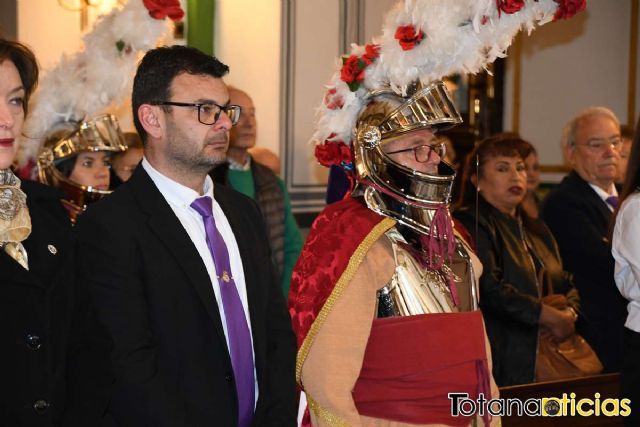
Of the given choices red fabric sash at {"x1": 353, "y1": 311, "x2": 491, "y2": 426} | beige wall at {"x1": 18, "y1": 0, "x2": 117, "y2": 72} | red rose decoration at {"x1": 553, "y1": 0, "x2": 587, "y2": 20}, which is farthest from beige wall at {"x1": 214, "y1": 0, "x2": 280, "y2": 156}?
red fabric sash at {"x1": 353, "y1": 311, "x2": 491, "y2": 426}

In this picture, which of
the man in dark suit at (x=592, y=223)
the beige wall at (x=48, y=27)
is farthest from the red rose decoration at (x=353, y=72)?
the beige wall at (x=48, y=27)

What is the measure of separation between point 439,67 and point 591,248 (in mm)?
1831

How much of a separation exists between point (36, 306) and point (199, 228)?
1.86 feet

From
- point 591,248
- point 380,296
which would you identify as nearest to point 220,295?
point 380,296

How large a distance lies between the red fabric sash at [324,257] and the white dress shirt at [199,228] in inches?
14.0

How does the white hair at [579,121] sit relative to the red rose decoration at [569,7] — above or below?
below

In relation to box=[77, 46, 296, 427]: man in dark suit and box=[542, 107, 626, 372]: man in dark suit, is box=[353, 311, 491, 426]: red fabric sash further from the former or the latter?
box=[542, 107, 626, 372]: man in dark suit

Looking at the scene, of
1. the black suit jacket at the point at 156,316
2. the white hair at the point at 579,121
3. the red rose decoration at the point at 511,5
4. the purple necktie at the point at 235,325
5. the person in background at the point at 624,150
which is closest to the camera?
the black suit jacket at the point at 156,316

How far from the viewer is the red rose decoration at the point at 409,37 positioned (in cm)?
327

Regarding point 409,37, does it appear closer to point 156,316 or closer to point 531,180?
point 156,316

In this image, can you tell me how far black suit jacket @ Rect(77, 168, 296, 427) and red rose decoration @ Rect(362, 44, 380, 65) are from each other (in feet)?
3.47

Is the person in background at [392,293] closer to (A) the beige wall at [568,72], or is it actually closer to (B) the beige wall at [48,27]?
(B) the beige wall at [48,27]

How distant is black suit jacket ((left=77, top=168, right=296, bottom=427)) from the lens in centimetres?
239

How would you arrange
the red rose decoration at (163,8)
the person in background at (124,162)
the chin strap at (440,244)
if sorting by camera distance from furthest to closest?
the person in background at (124,162), the red rose decoration at (163,8), the chin strap at (440,244)
